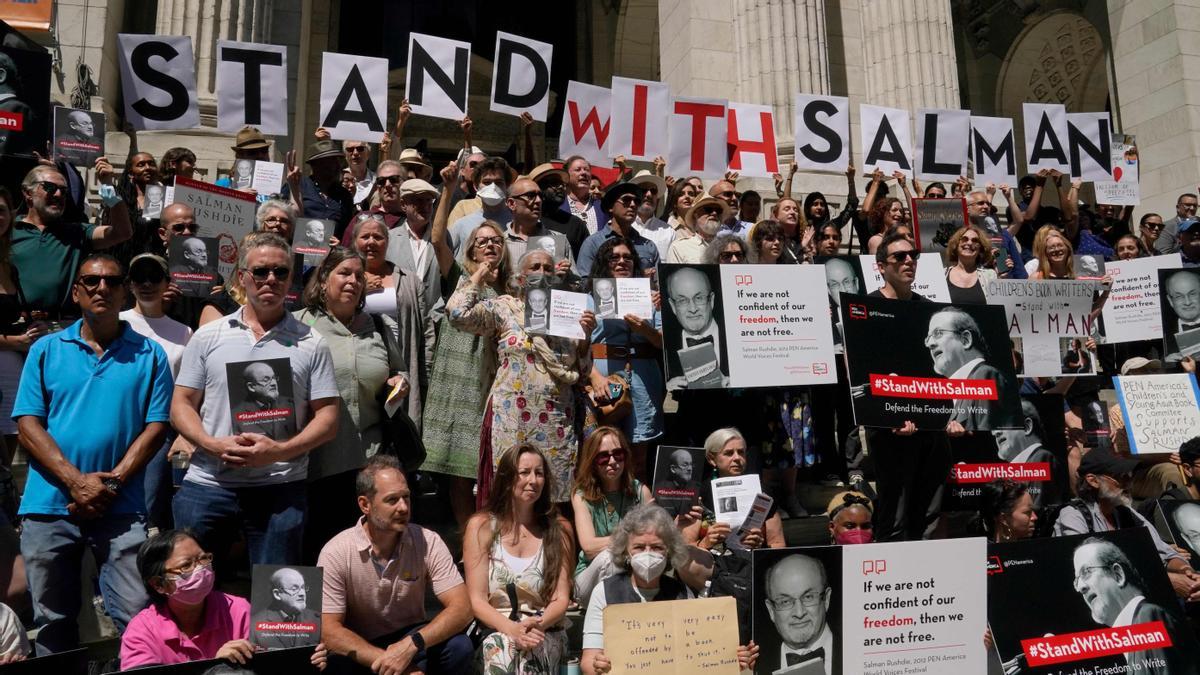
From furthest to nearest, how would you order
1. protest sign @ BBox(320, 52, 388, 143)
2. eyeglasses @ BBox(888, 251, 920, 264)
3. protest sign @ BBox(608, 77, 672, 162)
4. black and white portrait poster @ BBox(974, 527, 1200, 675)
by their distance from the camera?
1. protest sign @ BBox(608, 77, 672, 162)
2. protest sign @ BBox(320, 52, 388, 143)
3. eyeglasses @ BBox(888, 251, 920, 264)
4. black and white portrait poster @ BBox(974, 527, 1200, 675)

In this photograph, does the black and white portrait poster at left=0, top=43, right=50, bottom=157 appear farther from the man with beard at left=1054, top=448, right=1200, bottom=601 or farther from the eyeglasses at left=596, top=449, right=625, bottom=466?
the man with beard at left=1054, top=448, right=1200, bottom=601

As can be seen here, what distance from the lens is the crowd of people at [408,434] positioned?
15.8 feet

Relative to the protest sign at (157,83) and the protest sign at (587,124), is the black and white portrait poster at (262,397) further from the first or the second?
the protest sign at (587,124)

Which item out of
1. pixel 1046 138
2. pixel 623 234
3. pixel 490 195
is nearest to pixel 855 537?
pixel 623 234

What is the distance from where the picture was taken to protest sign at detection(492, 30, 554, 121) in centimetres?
1015

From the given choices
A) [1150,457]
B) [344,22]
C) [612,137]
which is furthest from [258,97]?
[344,22]

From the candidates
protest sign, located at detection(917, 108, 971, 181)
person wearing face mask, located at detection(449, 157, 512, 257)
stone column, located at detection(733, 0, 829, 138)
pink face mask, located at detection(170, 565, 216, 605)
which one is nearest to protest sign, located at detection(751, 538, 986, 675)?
pink face mask, located at detection(170, 565, 216, 605)

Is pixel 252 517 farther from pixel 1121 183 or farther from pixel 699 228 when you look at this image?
pixel 1121 183

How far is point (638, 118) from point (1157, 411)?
5.46 meters

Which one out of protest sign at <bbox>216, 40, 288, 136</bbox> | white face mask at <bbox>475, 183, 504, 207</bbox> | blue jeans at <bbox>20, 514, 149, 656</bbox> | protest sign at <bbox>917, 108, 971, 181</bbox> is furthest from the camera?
protest sign at <bbox>917, 108, 971, 181</bbox>

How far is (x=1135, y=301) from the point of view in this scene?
29.6ft

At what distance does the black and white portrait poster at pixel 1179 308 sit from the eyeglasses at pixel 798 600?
5.21 m

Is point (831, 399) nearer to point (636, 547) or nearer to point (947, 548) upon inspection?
point (947, 548)

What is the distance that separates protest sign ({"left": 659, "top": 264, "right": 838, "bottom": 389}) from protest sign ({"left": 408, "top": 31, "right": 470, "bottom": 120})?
156 inches
